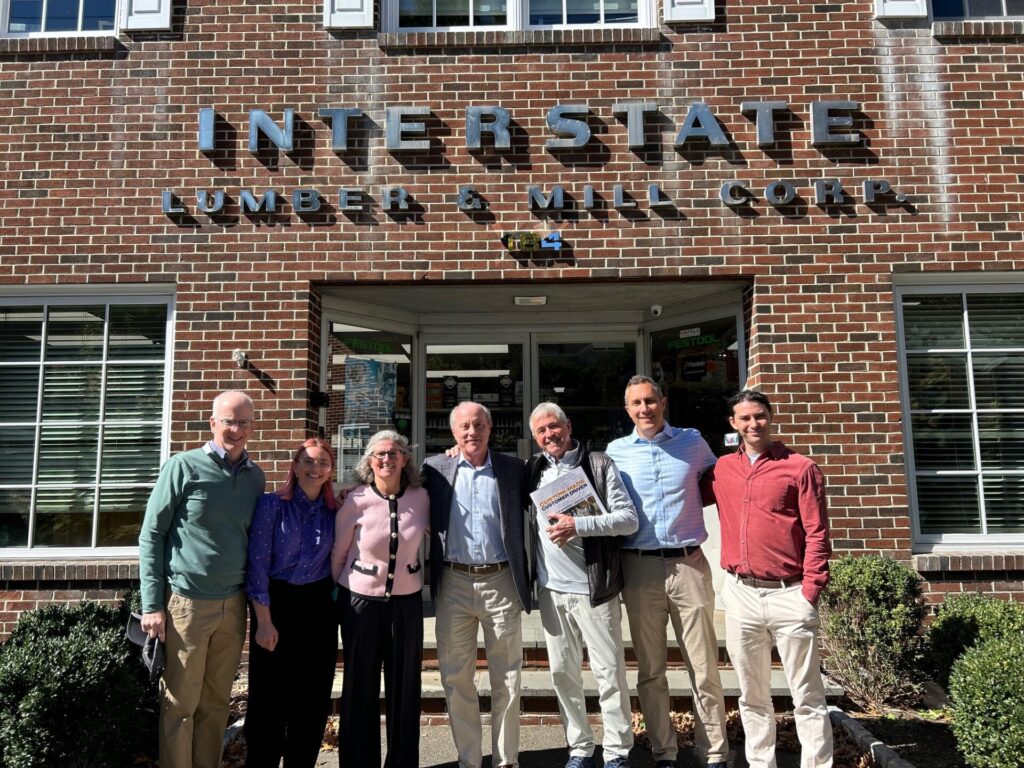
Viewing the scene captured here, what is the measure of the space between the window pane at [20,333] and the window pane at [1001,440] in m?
7.48

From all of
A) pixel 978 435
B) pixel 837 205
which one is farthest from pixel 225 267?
pixel 978 435

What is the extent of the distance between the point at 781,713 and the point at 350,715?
2.78 m

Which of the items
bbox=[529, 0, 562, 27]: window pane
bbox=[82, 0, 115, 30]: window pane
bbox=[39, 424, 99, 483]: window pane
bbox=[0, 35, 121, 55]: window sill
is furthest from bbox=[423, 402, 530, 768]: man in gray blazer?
bbox=[82, 0, 115, 30]: window pane

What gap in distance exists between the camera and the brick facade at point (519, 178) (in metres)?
5.51

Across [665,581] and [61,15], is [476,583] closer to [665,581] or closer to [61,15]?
[665,581]

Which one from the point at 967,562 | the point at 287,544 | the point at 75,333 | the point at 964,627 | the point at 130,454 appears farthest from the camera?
the point at 75,333

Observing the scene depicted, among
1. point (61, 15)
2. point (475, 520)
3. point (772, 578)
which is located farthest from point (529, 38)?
point (772, 578)

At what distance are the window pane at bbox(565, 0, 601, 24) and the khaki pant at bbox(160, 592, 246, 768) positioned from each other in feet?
17.0

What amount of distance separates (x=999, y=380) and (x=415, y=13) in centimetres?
561

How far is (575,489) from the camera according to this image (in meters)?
3.68

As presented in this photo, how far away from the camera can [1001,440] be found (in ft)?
18.4

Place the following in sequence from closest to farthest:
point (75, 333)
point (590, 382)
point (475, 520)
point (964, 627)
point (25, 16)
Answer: point (475, 520)
point (964, 627)
point (75, 333)
point (25, 16)
point (590, 382)

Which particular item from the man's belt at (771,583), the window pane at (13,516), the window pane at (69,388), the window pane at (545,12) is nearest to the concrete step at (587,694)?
the man's belt at (771,583)

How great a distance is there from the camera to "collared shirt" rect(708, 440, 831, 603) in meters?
3.48
